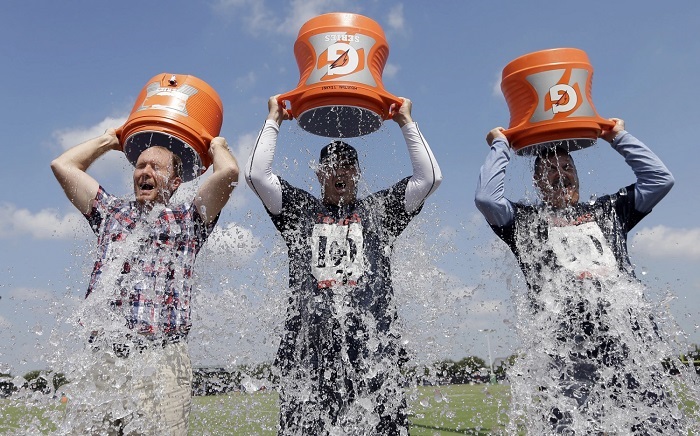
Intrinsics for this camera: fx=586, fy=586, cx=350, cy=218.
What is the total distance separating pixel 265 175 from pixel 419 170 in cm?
85

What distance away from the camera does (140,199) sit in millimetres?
2830

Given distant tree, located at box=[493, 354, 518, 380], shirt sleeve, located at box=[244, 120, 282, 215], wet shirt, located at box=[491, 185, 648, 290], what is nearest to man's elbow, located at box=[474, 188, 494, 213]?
Answer: wet shirt, located at box=[491, 185, 648, 290]

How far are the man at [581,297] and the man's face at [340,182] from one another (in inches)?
27.6

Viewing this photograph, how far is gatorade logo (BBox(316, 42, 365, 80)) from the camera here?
3.12m

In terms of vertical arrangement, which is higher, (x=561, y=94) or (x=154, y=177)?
(x=561, y=94)

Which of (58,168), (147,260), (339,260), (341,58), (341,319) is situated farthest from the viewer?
(341,58)

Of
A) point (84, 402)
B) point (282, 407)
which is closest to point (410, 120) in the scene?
point (282, 407)

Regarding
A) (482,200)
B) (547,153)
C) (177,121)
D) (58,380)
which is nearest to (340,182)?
(482,200)

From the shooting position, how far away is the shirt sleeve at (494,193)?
322cm

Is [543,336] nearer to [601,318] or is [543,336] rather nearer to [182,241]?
[601,318]

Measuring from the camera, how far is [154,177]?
9.39ft

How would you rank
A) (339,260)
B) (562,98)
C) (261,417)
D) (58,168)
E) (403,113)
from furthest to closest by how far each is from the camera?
(261,417) → (403,113) → (562,98) → (58,168) → (339,260)

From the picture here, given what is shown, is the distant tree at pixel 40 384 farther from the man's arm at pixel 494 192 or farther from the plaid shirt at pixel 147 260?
the man's arm at pixel 494 192

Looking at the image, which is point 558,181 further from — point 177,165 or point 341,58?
point 177,165
